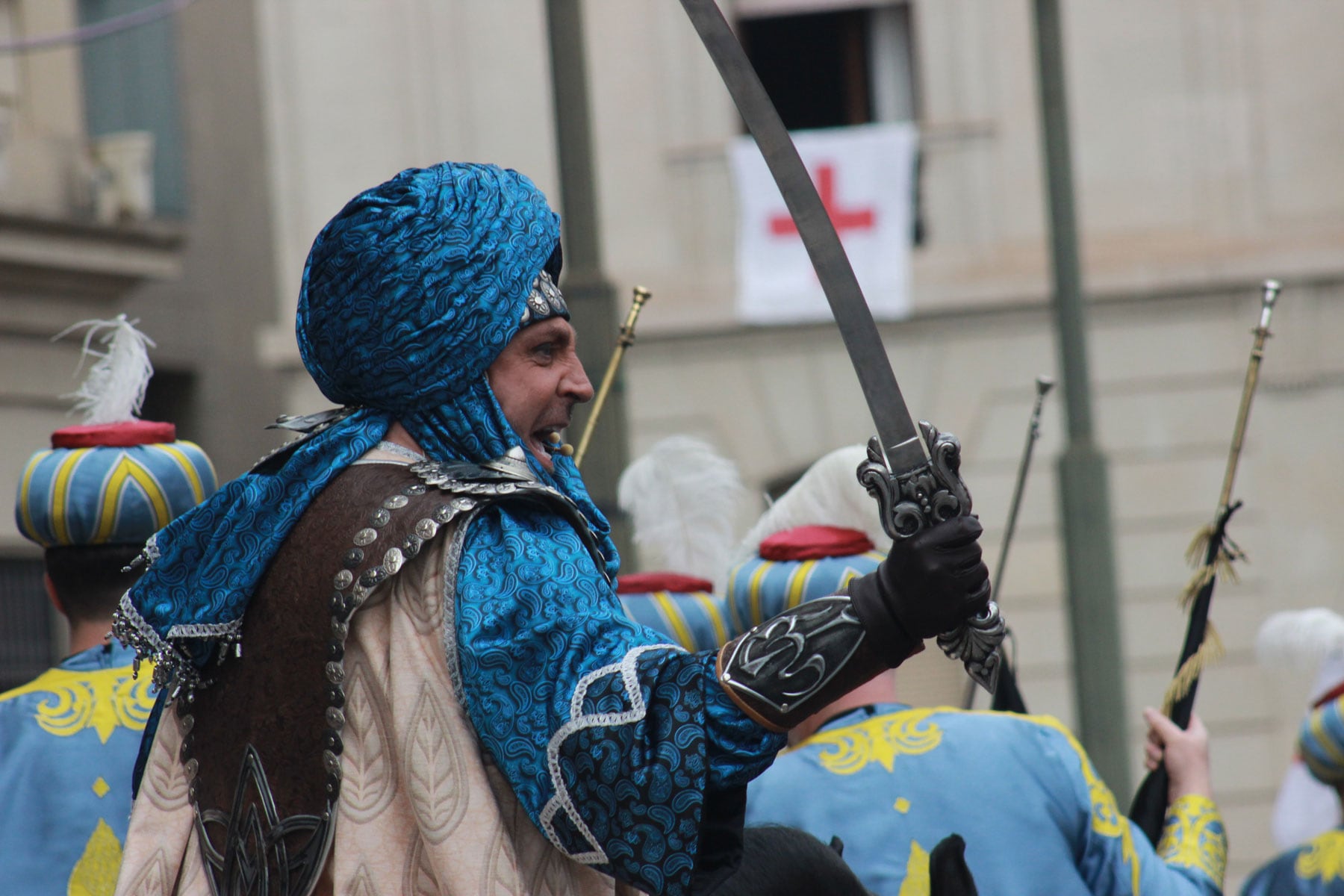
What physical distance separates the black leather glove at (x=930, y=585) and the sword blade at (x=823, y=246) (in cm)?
A: 7

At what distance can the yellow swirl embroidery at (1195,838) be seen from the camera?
3.09 m

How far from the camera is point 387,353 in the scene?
206 centimetres

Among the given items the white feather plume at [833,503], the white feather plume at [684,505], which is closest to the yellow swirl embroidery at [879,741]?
the white feather plume at [833,503]

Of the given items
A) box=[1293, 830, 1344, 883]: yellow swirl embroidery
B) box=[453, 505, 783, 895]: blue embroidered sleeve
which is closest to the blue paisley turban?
box=[453, 505, 783, 895]: blue embroidered sleeve

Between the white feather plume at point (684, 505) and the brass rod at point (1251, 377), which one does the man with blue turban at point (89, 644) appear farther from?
the brass rod at point (1251, 377)

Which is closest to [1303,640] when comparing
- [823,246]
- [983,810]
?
[983,810]

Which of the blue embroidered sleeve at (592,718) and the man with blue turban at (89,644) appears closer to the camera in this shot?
the blue embroidered sleeve at (592,718)

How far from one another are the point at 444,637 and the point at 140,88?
10.4m

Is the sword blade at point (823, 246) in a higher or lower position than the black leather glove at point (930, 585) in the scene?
higher

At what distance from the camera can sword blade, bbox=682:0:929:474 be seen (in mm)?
1799

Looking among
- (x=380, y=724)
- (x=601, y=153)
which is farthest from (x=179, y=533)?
(x=601, y=153)

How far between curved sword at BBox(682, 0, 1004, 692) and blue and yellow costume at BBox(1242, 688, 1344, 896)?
2.83m

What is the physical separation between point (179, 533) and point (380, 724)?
Result: 0.37 meters

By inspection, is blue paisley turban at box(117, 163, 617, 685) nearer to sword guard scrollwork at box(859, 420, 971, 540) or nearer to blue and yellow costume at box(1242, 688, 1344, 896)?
sword guard scrollwork at box(859, 420, 971, 540)
